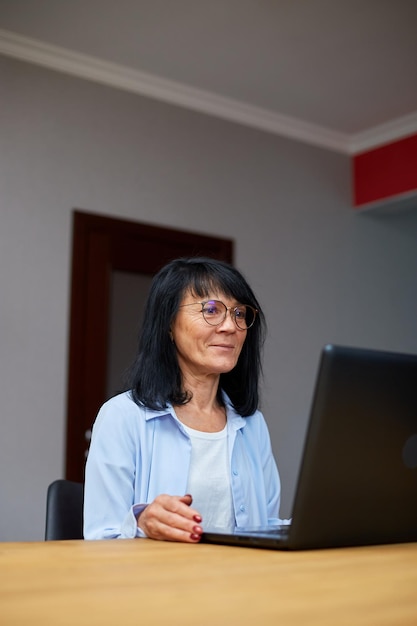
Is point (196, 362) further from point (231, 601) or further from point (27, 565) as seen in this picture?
point (231, 601)

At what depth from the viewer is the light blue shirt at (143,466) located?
150 cm

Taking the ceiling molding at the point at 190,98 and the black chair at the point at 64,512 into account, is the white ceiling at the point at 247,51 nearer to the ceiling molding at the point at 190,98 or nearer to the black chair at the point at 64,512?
the ceiling molding at the point at 190,98

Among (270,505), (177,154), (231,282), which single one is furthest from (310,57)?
(270,505)

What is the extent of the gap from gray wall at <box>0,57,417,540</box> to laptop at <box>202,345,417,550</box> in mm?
2989

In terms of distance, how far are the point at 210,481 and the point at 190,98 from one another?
3.43 m

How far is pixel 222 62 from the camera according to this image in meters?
4.34

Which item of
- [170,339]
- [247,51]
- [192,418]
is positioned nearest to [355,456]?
[192,418]

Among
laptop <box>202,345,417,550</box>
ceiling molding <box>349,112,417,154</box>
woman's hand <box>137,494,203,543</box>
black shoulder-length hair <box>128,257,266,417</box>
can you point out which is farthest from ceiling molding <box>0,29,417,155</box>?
laptop <box>202,345,417,550</box>

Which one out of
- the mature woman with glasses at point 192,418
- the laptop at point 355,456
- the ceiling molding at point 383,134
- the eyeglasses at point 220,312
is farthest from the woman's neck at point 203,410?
the ceiling molding at point 383,134

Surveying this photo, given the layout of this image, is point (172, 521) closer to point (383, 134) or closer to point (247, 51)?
point (247, 51)

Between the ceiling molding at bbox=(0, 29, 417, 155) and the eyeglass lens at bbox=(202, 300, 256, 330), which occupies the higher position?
the ceiling molding at bbox=(0, 29, 417, 155)

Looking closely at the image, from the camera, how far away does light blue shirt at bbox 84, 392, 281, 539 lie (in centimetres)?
150

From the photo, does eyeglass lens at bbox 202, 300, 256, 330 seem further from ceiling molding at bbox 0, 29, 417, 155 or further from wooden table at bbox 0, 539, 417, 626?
ceiling molding at bbox 0, 29, 417, 155

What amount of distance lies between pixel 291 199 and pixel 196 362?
138 inches
